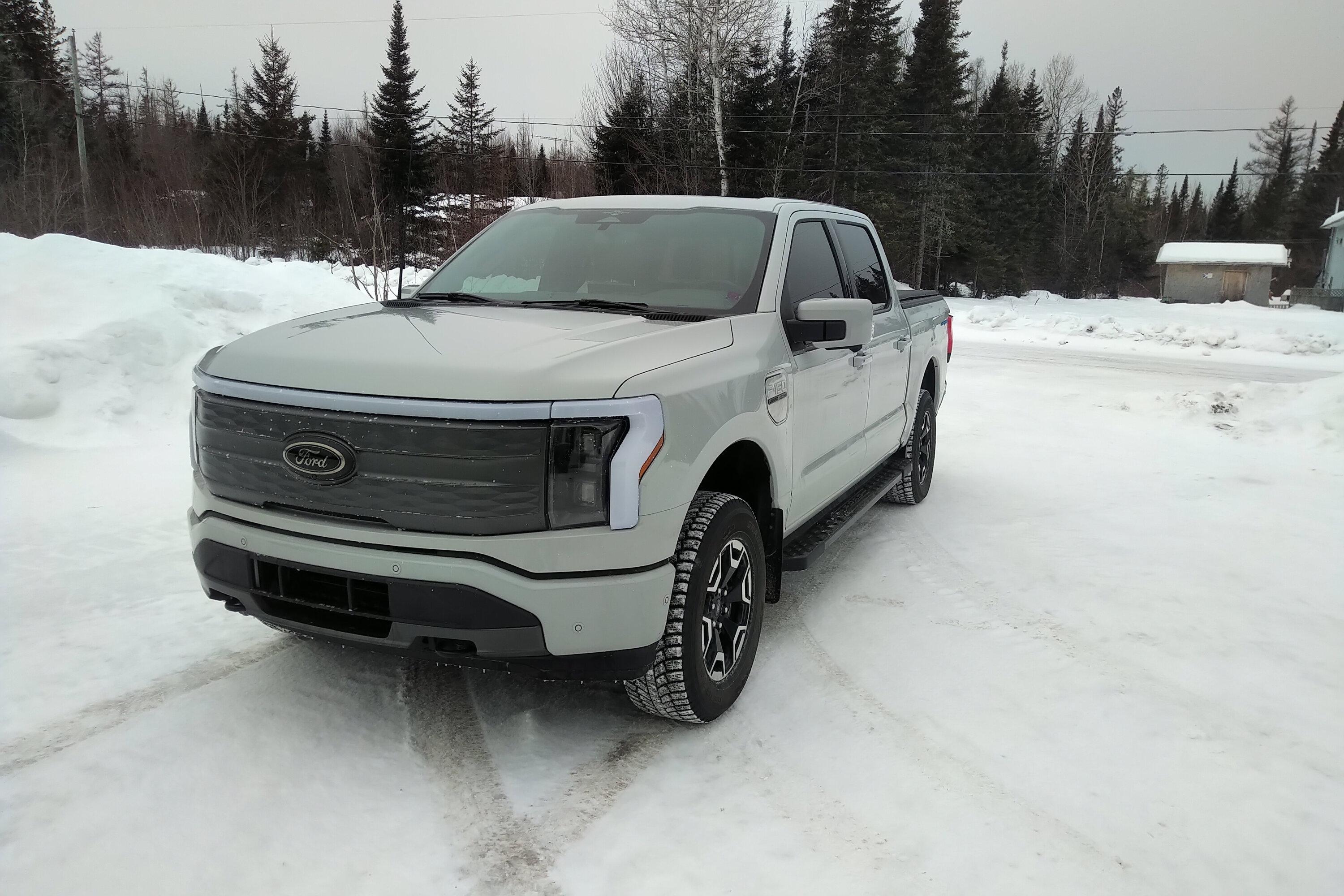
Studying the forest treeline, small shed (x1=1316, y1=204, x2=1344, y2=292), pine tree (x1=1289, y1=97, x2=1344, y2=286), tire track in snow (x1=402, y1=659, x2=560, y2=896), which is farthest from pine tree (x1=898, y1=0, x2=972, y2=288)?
pine tree (x1=1289, y1=97, x2=1344, y2=286)

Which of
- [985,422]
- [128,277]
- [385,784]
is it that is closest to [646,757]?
[385,784]

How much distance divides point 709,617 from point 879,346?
245 centimetres

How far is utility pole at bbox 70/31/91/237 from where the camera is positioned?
1121 inches

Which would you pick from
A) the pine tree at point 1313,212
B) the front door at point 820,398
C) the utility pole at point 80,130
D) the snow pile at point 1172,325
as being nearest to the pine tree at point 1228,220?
the pine tree at point 1313,212

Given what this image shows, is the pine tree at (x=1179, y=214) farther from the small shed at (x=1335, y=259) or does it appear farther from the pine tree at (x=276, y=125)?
the pine tree at (x=276, y=125)

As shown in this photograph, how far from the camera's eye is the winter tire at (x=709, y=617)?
9.75 ft

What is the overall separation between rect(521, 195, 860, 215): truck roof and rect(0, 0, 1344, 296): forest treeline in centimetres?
1232

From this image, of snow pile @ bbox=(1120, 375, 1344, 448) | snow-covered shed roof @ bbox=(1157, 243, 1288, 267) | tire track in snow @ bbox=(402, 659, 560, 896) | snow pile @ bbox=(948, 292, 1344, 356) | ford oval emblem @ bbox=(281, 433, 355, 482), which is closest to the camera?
tire track in snow @ bbox=(402, 659, 560, 896)

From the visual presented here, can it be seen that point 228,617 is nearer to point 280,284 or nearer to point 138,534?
point 138,534

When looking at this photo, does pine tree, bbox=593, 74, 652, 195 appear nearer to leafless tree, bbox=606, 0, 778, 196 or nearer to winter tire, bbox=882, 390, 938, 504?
leafless tree, bbox=606, 0, 778, 196

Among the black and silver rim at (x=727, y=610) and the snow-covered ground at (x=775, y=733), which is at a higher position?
the black and silver rim at (x=727, y=610)

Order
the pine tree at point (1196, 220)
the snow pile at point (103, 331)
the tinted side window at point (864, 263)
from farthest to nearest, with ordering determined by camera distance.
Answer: the pine tree at point (1196, 220), the snow pile at point (103, 331), the tinted side window at point (864, 263)

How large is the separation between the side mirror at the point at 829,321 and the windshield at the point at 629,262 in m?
0.22

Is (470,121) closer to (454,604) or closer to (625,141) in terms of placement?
(625,141)
